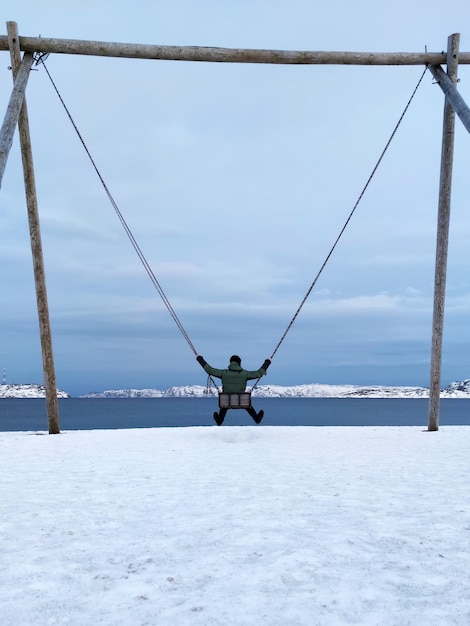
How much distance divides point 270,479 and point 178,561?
2.81 meters

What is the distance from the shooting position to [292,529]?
4.11 meters

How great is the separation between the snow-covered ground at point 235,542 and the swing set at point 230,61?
11.6 feet

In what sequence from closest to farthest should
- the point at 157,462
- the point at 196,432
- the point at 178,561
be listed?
the point at 178,561 → the point at 157,462 → the point at 196,432

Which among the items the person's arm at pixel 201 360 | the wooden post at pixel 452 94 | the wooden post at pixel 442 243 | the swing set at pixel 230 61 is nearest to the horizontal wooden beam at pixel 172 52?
the swing set at pixel 230 61

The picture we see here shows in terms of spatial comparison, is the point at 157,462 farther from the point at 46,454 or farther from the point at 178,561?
the point at 178,561

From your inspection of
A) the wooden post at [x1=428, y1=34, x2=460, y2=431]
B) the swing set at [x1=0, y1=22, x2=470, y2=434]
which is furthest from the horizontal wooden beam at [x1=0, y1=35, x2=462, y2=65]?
the wooden post at [x1=428, y1=34, x2=460, y2=431]

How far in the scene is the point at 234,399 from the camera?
1074cm

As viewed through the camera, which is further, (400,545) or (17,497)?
(17,497)

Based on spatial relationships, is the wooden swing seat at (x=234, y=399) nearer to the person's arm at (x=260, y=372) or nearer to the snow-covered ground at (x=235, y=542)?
the person's arm at (x=260, y=372)

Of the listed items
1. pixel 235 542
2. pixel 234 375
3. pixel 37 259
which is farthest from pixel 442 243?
pixel 235 542

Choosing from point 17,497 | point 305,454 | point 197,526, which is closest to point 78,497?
point 17,497

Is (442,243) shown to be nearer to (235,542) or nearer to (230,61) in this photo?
(230,61)

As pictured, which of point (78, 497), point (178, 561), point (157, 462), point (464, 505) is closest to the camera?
point (178, 561)

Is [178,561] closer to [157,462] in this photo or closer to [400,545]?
[400,545]
